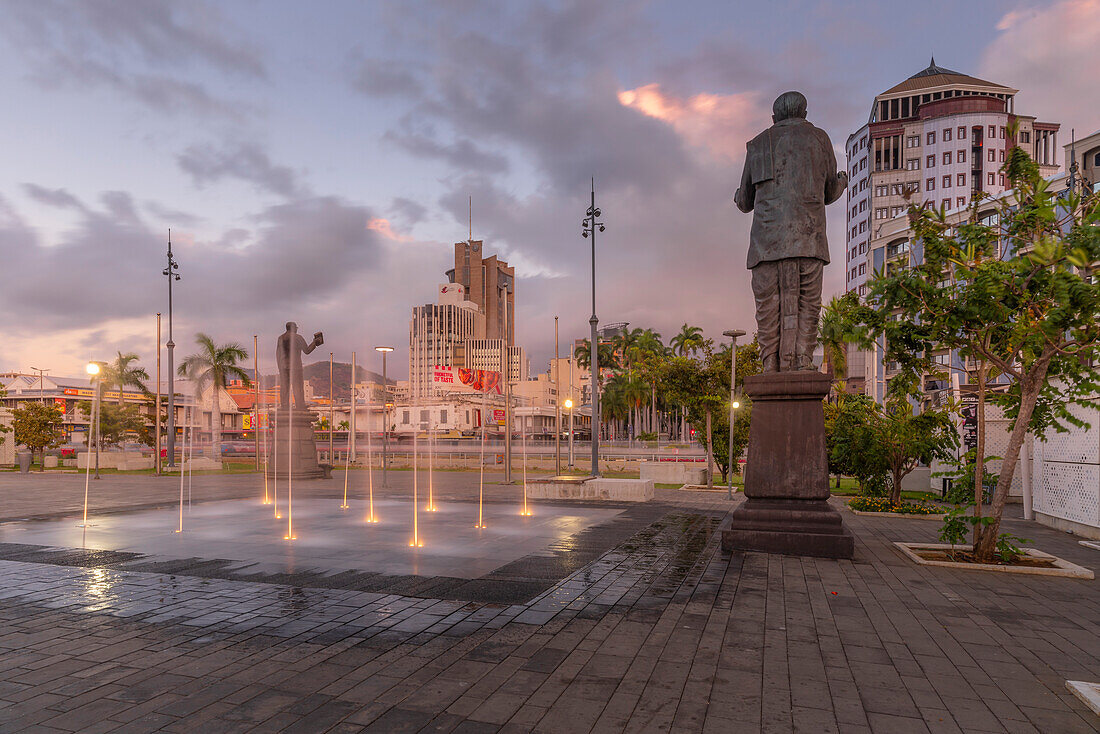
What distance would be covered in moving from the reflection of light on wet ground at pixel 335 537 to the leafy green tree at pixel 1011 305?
20.4 ft

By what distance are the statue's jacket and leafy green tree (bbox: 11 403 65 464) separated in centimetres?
4299

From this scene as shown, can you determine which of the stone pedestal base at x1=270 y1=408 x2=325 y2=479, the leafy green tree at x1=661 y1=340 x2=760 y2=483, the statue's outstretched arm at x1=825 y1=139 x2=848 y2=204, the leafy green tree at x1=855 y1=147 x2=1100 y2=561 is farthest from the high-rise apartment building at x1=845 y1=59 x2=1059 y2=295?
the leafy green tree at x1=855 y1=147 x2=1100 y2=561

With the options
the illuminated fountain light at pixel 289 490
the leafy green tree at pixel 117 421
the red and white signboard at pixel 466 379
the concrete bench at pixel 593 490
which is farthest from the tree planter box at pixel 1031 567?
the red and white signboard at pixel 466 379

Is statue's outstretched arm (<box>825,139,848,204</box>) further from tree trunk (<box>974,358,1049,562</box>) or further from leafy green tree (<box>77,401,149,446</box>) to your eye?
leafy green tree (<box>77,401,149,446</box>)

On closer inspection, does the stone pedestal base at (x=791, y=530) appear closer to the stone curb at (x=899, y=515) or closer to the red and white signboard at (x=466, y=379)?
the stone curb at (x=899, y=515)

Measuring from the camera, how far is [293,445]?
2539cm

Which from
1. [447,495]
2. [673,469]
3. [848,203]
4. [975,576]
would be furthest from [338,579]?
[848,203]

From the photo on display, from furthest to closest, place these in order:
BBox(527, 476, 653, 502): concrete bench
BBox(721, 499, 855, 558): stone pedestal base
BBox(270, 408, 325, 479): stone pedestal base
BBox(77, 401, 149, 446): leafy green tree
→ 1. BBox(77, 401, 149, 446): leafy green tree
2. BBox(270, 408, 325, 479): stone pedestal base
3. BBox(527, 476, 653, 502): concrete bench
4. BBox(721, 499, 855, 558): stone pedestal base

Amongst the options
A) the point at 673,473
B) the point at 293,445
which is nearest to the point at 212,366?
the point at 293,445

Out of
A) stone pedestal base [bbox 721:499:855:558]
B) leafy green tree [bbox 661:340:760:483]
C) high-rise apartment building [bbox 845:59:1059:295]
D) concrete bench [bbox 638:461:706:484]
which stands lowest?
concrete bench [bbox 638:461:706:484]

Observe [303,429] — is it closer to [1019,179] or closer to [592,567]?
[592,567]

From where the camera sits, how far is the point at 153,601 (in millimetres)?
6844

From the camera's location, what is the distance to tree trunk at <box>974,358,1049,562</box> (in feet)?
27.8

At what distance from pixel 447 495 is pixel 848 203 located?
294 ft
